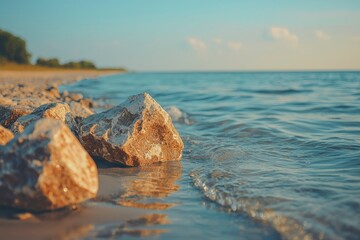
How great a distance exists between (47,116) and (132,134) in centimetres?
110

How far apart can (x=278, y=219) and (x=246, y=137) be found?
375cm

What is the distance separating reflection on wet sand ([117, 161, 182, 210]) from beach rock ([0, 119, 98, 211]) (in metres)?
0.57

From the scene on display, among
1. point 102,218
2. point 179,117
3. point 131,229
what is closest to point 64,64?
point 179,117

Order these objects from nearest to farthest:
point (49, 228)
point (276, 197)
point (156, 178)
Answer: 1. point (49, 228)
2. point (276, 197)
3. point (156, 178)

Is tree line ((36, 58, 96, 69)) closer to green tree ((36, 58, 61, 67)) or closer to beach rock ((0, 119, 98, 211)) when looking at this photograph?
green tree ((36, 58, 61, 67))

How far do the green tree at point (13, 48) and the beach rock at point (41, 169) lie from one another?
62.2m

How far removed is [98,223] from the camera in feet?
8.71

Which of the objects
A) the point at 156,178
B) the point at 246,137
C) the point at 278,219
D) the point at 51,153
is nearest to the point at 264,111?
the point at 246,137

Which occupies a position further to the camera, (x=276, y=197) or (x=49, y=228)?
(x=276, y=197)

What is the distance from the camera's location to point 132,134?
432cm

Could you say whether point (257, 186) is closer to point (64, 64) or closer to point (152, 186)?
point (152, 186)

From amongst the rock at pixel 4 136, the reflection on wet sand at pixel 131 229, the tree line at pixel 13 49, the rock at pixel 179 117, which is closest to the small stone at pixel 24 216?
the reflection on wet sand at pixel 131 229

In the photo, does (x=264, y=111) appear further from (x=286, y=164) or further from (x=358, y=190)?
(x=358, y=190)

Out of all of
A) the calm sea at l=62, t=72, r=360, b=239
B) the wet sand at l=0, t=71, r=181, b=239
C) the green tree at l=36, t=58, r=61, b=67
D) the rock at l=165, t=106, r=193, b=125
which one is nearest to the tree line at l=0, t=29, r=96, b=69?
Answer: the green tree at l=36, t=58, r=61, b=67
